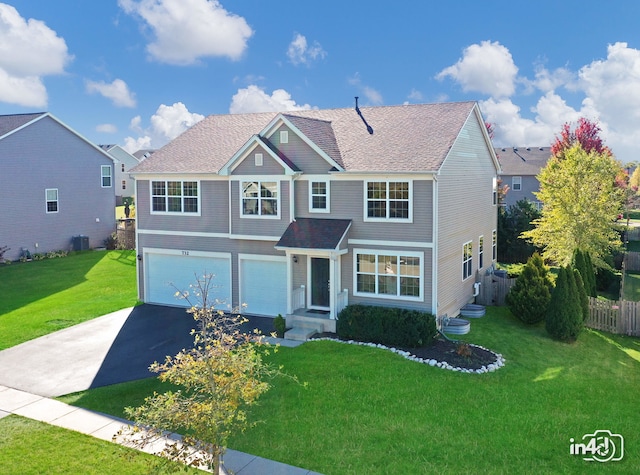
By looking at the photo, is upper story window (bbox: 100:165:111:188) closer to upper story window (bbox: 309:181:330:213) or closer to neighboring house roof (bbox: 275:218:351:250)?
neighboring house roof (bbox: 275:218:351:250)

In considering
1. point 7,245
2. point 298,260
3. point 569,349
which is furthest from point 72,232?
point 569,349

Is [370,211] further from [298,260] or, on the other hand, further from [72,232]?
[72,232]

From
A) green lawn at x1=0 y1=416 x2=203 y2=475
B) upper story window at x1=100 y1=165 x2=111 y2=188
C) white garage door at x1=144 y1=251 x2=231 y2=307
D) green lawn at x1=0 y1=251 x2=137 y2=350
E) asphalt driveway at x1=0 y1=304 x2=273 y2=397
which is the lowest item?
green lawn at x1=0 y1=416 x2=203 y2=475

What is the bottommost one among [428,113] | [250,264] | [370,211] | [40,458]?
[40,458]

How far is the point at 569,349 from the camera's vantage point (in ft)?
63.8

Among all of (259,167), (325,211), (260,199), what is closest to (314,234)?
(325,211)

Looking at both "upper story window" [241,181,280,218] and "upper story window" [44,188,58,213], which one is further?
"upper story window" [44,188,58,213]

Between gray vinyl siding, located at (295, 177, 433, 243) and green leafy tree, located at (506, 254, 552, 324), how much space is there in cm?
548

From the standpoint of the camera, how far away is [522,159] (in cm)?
6488

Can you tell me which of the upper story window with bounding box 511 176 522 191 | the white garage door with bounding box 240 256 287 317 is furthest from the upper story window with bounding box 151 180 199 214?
the upper story window with bounding box 511 176 522 191

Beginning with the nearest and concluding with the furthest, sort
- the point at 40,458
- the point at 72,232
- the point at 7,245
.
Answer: the point at 40,458
the point at 7,245
the point at 72,232

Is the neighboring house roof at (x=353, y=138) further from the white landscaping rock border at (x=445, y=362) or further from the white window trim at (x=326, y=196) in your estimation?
the white landscaping rock border at (x=445, y=362)

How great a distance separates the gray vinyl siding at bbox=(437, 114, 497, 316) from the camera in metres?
20.5

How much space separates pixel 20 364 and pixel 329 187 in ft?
39.0
